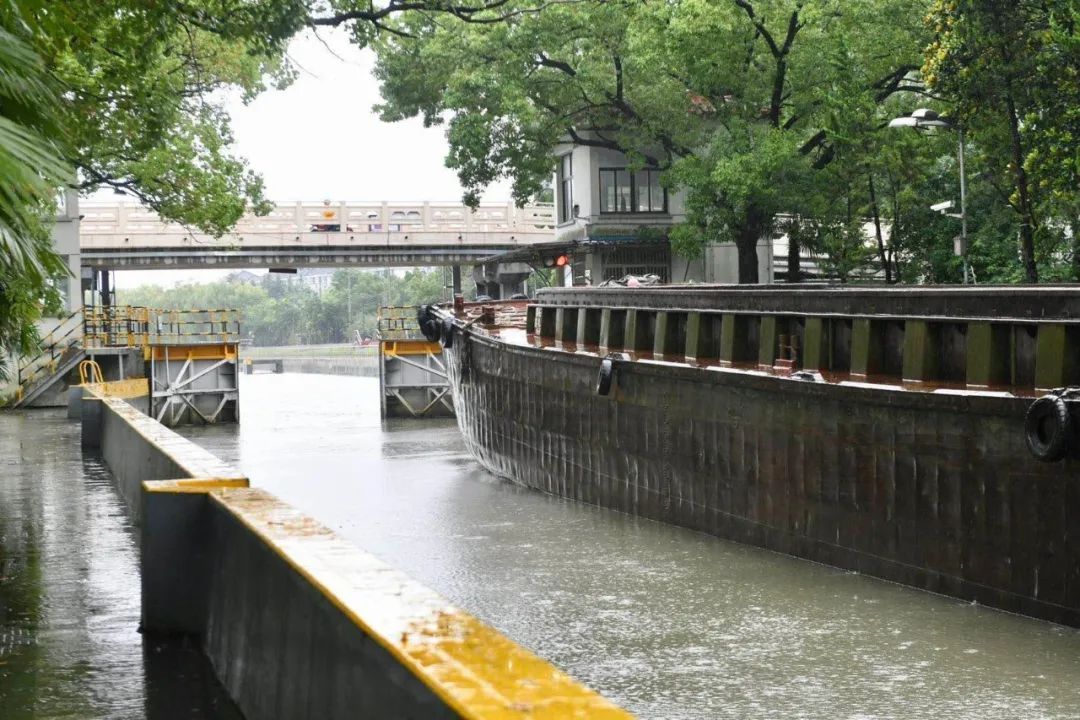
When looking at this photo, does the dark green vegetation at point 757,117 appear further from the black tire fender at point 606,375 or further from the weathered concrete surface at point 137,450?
the black tire fender at point 606,375

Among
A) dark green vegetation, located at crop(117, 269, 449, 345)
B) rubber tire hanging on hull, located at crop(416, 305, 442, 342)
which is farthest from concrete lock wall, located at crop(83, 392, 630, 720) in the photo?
dark green vegetation, located at crop(117, 269, 449, 345)

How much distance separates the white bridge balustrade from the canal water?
1571 inches

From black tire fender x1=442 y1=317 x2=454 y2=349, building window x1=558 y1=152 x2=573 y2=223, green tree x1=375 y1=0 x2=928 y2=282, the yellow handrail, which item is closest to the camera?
black tire fender x1=442 y1=317 x2=454 y2=349

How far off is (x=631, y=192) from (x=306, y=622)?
43.3 m

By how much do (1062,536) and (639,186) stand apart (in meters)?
38.5

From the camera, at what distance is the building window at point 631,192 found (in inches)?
1879

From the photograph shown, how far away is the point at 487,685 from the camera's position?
354 cm

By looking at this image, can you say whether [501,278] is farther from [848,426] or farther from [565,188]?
[848,426]

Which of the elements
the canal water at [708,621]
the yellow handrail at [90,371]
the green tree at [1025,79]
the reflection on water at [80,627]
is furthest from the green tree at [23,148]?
the yellow handrail at [90,371]

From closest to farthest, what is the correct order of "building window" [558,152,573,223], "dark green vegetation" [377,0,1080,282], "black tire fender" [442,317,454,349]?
1. "black tire fender" [442,317,454,349]
2. "dark green vegetation" [377,0,1080,282]
3. "building window" [558,152,573,223]

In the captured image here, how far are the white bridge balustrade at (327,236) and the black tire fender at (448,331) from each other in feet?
100.0

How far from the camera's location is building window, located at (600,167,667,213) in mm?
47719

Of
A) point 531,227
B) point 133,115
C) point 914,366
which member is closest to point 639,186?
point 531,227

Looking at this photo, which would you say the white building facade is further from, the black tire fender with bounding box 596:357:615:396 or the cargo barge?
the black tire fender with bounding box 596:357:615:396
